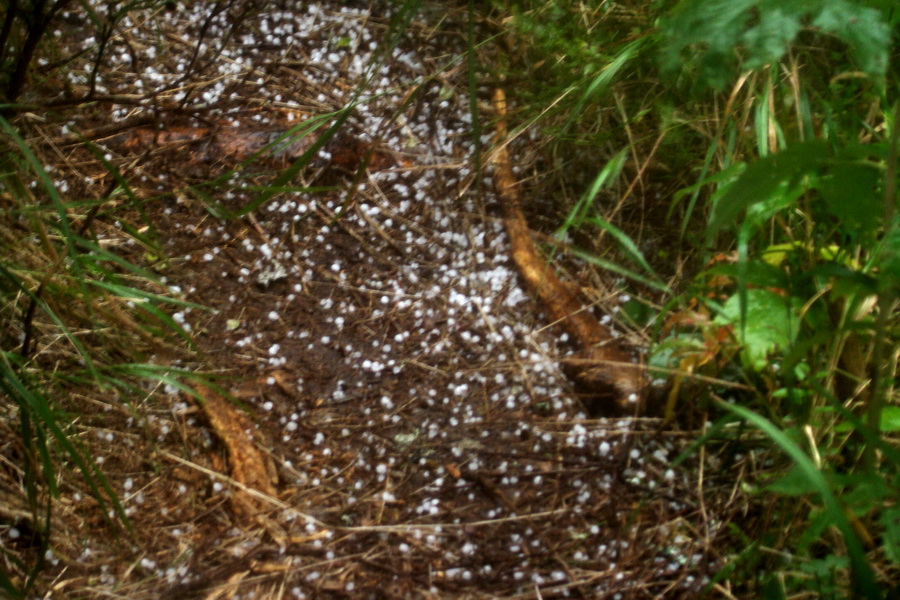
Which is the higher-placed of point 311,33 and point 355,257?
point 311,33

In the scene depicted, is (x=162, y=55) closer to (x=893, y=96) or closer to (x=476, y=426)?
(x=476, y=426)

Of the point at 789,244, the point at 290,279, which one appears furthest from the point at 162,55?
the point at 789,244

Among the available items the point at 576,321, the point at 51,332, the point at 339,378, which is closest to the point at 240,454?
the point at 339,378

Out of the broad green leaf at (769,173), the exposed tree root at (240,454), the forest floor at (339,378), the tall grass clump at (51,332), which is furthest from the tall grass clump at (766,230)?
the tall grass clump at (51,332)

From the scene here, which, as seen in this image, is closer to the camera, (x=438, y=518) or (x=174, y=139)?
(x=438, y=518)

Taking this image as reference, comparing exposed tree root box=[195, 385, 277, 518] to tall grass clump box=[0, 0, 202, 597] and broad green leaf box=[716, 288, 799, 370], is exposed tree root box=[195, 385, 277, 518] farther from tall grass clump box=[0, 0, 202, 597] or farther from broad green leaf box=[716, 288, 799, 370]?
broad green leaf box=[716, 288, 799, 370]

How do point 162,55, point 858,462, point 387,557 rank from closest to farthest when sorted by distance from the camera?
point 858,462 < point 387,557 < point 162,55

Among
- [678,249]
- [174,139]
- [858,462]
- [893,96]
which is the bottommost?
[858,462]
